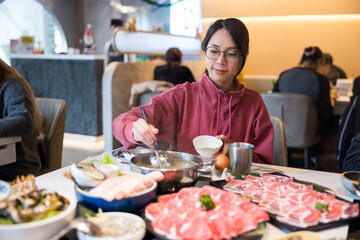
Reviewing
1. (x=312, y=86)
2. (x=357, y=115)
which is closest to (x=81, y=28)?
(x=312, y=86)

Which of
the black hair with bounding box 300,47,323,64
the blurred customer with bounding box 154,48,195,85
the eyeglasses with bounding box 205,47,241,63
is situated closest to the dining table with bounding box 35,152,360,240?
the eyeglasses with bounding box 205,47,241,63

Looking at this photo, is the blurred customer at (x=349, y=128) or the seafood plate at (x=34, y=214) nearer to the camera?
the seafood plate at (x=34, y=214)

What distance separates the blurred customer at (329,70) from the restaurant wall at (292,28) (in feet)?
1.61

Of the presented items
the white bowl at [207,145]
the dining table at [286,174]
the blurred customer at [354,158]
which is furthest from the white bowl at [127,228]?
the blurred customer at [354,158]

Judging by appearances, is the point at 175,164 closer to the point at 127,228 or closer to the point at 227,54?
the point at 127,228

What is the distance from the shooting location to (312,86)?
3.74 metres

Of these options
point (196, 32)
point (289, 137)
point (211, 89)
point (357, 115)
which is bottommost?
point (289, 137)

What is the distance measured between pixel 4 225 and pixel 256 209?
57 cm

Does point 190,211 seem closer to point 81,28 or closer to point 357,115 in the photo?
point 357,115

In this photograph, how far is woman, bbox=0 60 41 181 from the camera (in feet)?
6.65

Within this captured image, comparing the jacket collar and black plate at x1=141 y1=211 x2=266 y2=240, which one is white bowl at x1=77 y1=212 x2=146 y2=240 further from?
the jacket collar

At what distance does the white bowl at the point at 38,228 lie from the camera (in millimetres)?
719

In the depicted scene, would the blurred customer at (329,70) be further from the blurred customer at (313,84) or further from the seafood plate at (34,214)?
the seafood plate at (34,214)

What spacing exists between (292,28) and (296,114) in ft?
10.2
